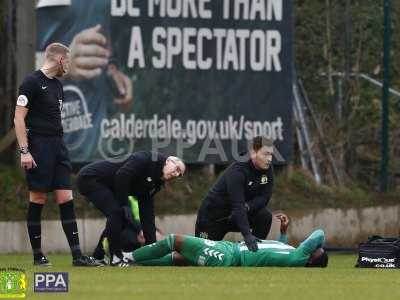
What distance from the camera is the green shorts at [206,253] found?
14672 mm

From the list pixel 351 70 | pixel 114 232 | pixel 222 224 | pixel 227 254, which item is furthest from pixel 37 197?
pixel 351 70

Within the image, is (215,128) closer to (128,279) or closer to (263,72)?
(263,72)

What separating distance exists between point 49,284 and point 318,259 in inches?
162

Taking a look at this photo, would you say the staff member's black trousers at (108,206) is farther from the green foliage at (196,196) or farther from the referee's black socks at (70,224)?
the green foliage at (196,196)

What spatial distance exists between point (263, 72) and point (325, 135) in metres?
1.66

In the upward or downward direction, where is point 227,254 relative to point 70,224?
downward

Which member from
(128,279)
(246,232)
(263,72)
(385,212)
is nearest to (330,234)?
(385,212)

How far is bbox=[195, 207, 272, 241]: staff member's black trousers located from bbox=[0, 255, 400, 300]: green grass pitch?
1640mm

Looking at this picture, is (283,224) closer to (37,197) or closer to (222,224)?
(222,224)

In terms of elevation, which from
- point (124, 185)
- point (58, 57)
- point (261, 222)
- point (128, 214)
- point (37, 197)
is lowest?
point (261, 222)

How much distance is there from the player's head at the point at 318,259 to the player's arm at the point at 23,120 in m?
2.86

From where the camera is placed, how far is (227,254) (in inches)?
583

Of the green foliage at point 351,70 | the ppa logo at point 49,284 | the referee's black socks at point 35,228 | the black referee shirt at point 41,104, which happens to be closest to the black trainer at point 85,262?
the referee's black socks at point 35,228

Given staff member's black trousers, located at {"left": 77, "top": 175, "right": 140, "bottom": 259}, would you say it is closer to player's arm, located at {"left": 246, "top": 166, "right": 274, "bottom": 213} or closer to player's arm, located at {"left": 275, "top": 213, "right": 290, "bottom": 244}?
player's arm, located at {"left": 246, "top": 166, "right": 274, "bottom": 213}
